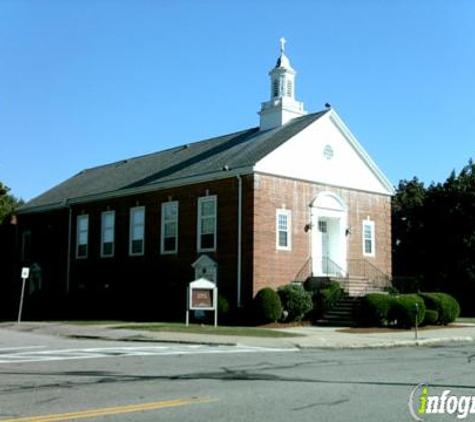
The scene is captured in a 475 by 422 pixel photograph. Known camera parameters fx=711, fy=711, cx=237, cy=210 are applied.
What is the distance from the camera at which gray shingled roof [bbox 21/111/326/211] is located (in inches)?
1302

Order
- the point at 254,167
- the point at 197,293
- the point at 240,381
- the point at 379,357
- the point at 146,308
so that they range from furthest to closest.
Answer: the point at 146,308
the point at 254,167
the point at 197,293
the point at 379,357
the point at 240,381

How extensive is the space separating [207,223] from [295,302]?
614cm

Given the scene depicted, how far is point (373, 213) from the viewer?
3641 cm

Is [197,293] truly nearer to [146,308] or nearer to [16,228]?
[146,308]

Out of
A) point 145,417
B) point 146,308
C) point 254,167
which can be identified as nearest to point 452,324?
point 254,167

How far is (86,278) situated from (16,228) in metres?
10.4

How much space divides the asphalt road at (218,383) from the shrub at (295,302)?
1015 cm

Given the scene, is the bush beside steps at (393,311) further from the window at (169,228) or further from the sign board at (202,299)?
the window at (169,228)

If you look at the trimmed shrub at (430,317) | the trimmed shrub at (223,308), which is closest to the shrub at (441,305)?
the trimmed shrub at (430,317)

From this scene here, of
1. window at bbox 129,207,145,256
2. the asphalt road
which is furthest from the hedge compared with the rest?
window at bbox 129,207,145,256

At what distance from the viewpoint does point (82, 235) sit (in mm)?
41469

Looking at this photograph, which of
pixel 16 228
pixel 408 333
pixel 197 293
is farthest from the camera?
pixel 16 228

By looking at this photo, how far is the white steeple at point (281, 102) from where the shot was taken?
35.9 metres

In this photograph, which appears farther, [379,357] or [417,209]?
[417,209]
